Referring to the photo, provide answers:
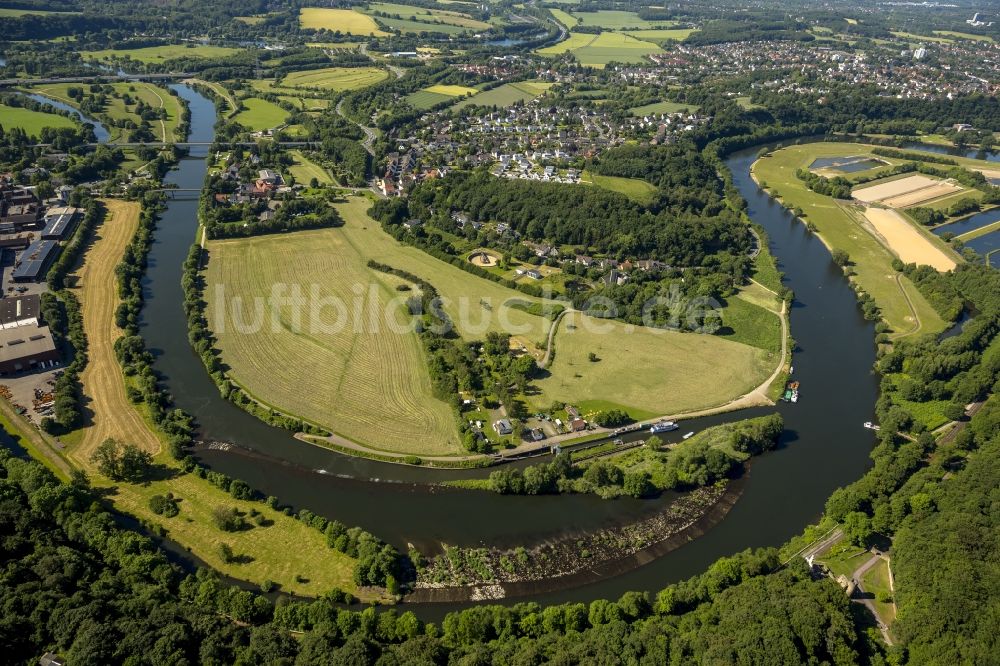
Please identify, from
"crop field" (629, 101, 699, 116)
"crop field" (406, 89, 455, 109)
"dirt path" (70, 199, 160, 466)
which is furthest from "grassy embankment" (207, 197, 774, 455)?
"crop field" (629, 101, 699, 116)

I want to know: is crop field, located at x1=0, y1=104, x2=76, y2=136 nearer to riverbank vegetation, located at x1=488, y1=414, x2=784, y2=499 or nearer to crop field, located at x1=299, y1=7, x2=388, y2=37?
crop field, located at x1=299, y1=7, x2=388, y2=37

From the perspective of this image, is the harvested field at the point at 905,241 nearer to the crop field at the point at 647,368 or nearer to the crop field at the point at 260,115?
the crop field at the point at 647,368

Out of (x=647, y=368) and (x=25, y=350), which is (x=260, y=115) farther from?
(x=647, y=368)

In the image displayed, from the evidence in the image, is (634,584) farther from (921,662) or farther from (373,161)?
(373,161)

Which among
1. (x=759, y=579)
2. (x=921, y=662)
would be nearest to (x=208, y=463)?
(x=759, y=579)

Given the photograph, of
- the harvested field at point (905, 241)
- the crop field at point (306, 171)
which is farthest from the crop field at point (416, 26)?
the harvested field at point (905, 241)

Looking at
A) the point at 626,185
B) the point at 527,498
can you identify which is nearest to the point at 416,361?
the point at 527,498

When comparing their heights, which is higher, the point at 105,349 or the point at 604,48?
the point at 604,48
